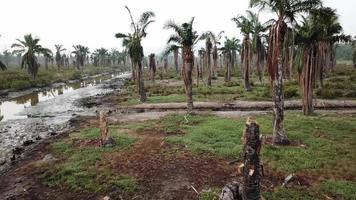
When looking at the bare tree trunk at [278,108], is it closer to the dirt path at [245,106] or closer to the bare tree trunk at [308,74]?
the bare tree trunk at [308,74]

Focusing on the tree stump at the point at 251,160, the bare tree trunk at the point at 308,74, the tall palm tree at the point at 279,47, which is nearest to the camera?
the tree stump at the point at 251,160

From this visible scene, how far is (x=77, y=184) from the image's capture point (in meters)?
13.6

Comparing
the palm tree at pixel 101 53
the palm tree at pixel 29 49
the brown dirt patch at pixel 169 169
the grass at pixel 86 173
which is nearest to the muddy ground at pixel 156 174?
the brown dirt patch at pixel 169 169

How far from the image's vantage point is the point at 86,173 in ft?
47.3

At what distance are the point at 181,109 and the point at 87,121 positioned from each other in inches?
327

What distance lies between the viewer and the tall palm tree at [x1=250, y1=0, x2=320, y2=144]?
666 inches

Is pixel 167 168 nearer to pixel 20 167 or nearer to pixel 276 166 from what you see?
pixel 276 166

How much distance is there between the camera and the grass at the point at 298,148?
40.3 ft

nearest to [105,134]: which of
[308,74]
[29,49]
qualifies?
[308,74]

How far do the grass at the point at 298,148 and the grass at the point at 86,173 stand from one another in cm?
316

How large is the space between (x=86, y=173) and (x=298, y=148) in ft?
31.7

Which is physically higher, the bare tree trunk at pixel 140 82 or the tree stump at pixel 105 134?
the bare tree trunk at pixel 140 82

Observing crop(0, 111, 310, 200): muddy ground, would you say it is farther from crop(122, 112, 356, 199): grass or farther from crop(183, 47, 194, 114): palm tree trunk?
crop(183, 47, 194, 114): palm tree trunk

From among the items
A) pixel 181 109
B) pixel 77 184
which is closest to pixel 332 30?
pixel 181 109
